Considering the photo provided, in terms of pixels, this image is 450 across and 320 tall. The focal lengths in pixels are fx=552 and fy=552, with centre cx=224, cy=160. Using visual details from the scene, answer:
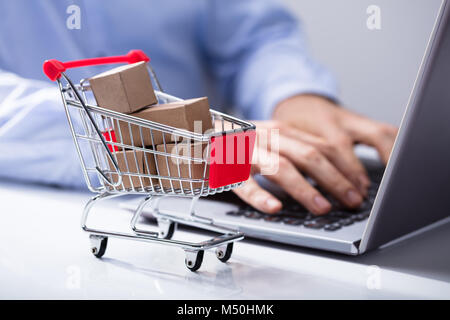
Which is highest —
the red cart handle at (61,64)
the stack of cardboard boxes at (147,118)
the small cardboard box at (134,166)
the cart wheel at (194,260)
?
the red cart handle at (61,64)

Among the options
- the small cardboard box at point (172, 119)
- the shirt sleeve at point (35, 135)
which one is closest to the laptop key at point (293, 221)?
the small cardboard box at point (172, 119)

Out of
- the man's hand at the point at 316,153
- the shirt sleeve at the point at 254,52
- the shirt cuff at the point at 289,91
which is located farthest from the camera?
the shirt sleeve at the point at 254,52

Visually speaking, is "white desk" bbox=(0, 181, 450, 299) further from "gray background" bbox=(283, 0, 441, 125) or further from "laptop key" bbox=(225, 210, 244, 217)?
"gray background" bbox=(283, 0, 441, 125)

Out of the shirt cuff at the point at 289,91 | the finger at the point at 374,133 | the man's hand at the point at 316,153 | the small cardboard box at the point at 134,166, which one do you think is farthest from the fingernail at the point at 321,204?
the shirt cuff at the point at 289,91

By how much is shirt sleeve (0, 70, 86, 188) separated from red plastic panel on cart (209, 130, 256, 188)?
472mm

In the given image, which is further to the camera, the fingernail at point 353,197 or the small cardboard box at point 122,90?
the fingernail at point 353,197

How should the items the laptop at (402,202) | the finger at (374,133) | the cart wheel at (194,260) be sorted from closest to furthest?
the laptop at (402,202), the cart wheel at (194,260), the finger at (374,133)

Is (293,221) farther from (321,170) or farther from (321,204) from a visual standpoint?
(321,170)

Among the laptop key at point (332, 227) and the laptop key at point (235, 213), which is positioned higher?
the laptop key at point (332, 227)

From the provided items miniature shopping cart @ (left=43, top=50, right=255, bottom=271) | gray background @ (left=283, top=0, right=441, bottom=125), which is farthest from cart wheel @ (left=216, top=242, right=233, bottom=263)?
gray background @ (left=283, top=0, right=441, bottom=125)

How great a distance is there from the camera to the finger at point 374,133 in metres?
1.44

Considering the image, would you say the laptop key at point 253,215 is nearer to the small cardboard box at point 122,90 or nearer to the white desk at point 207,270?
the white desk at point 207,270

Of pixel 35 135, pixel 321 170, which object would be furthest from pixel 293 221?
pixel 35 135
